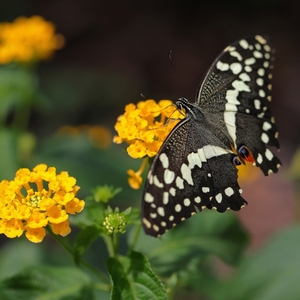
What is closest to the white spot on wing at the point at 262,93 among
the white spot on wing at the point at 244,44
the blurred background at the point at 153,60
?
the white spot on wing at the point at 244,44

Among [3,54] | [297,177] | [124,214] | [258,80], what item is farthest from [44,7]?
[124,214]

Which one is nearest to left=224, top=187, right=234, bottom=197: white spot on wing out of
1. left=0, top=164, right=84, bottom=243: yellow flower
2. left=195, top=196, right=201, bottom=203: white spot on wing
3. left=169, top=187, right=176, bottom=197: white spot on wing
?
left=195, top=196, right=201, bottom=203: white spot on wing

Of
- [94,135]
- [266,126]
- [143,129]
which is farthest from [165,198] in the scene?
[94,135]

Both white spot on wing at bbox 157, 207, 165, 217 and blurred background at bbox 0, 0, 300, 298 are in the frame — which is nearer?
white spot on wing at bbox 157, 207, 165, 217

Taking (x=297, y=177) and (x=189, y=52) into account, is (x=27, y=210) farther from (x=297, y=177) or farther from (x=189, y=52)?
(x=189, y=52)

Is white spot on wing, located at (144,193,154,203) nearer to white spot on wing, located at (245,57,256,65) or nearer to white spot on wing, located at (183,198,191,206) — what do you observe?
white spot on wing, located at (183,198,191,206)
